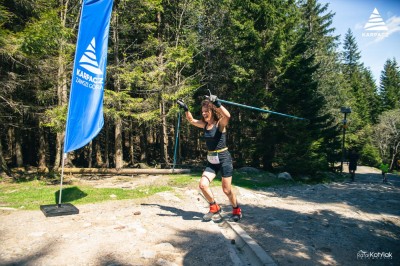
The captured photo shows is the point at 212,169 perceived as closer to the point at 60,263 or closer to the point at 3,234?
the point at 60,263

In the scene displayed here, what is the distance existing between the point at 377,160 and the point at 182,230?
53.6 metres

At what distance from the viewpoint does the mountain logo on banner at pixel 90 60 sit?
6.84 meters

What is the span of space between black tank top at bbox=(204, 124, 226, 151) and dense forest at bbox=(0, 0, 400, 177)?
8.57 m

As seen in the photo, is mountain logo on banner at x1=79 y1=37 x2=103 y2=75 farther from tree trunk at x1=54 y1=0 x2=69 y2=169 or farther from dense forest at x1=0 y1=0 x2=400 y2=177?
tree trunk at x1=54 y1=0 x2=69 y2=169

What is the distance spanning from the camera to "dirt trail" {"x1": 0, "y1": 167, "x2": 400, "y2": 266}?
394cm

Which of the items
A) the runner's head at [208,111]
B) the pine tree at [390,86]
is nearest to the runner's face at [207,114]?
the runner's head at [208,111]

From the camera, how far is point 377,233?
527cm

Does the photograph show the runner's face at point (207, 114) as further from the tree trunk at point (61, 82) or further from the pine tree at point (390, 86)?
the pine tree at point (390, 86)

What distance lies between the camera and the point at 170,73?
1839 cm

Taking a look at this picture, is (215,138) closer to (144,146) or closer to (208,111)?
(208,111)

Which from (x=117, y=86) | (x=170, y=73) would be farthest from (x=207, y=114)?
(x=170, y=73)

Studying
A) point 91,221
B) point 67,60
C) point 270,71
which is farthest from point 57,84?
point 270,71

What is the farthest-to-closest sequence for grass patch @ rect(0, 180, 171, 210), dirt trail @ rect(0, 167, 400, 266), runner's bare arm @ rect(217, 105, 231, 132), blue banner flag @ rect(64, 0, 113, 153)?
grass patch @ rect(0, 180, 171, 210), blue banner flag @ rect(64, 0, 113, 153), runner's bare arm @ rect(217, 105, 231, 132), dirt trail @ rect(0, 167, 400, 266)

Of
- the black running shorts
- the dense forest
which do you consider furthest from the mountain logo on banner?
the dense forest
